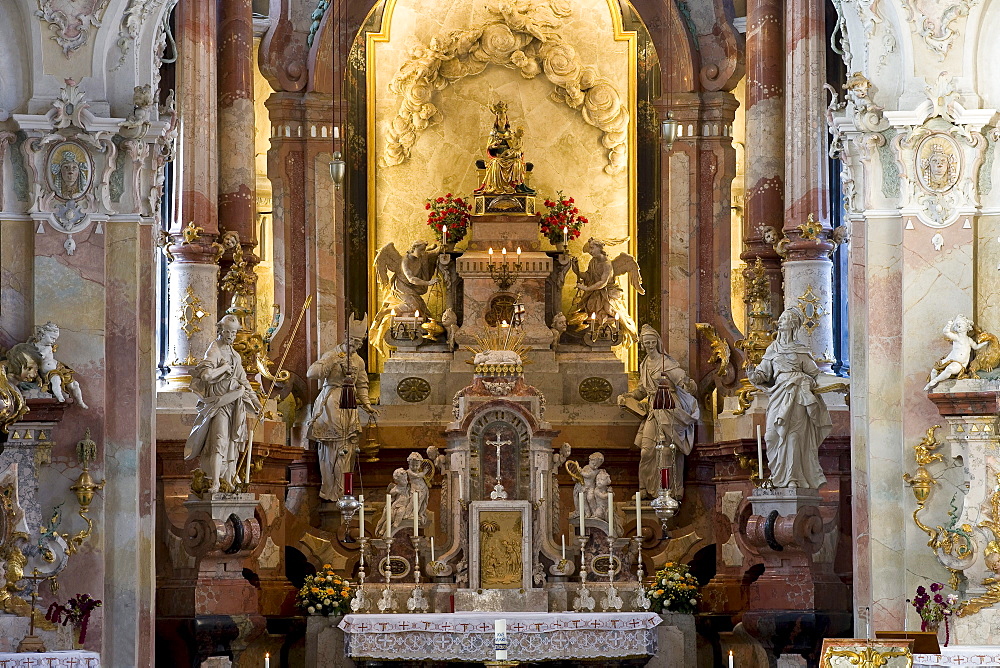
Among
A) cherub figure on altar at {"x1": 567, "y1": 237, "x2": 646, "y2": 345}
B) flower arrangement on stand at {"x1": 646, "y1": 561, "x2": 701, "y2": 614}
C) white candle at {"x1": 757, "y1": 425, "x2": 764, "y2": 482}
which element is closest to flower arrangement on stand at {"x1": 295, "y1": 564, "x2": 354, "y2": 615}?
flower arrangement on stand at {"x1": 646, "y1": 561, "x2": 701, "y2": 614}

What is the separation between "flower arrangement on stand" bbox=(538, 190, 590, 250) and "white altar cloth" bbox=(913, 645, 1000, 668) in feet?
34.8

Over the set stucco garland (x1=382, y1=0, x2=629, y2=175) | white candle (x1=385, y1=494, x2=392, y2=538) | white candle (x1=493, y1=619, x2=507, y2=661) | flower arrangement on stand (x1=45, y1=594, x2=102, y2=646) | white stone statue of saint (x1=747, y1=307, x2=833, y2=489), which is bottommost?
white candle (x1=493, y1=619, x2=507, y2=661)

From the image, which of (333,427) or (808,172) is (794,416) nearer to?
(808,172)

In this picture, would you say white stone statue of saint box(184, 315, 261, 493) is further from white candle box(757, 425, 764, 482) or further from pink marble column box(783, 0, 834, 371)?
pink marble column box(783, 0, 834, 371)

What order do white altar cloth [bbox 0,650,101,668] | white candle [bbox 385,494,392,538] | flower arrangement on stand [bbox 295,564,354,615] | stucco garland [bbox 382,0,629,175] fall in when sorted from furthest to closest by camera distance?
stucco garland [bbox 382,0,629,175]
flower arrangement on stand [bbox 295,564,354,615]
white candle [bbox 385,494,392,538]
white altar cloth [bbox 0,650,101,668]

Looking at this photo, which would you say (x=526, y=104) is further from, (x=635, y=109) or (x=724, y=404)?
(x=724, y=404)

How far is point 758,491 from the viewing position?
17.8 metres

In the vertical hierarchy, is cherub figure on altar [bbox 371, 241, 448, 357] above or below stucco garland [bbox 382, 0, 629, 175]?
below

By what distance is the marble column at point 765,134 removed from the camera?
66.7ft

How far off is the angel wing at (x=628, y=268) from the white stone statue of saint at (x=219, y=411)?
5.94m

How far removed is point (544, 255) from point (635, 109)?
8.28 ft

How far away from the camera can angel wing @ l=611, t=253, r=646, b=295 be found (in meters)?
22.2

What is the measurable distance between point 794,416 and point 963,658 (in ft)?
16.6

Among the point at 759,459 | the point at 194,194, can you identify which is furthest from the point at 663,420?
the point at 194,194
